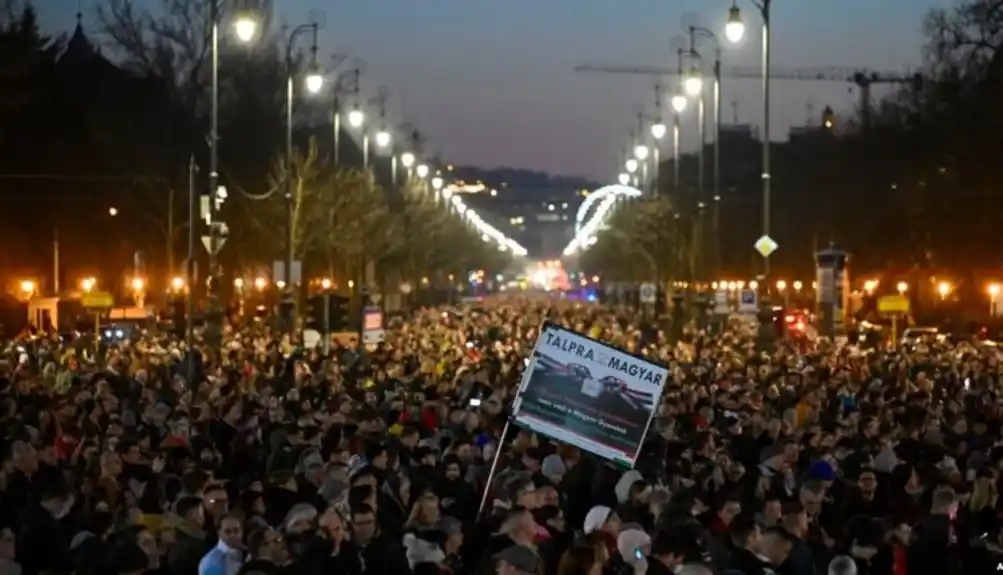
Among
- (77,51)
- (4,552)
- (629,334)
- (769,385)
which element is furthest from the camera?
(77,51)

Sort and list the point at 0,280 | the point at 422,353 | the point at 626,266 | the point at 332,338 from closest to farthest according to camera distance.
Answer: the point at 422,353 < the point at 332,338 < the point at 0,280 < the point at 626,266

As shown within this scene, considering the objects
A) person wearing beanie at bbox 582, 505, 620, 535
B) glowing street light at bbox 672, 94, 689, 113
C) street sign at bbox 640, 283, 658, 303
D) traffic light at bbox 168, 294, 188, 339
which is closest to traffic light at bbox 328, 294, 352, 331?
traffic light at bbox 168, 294, 188, 339

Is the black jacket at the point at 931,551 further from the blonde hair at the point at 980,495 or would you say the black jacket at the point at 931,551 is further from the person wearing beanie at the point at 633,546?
the blonde hair at the point at 980,495

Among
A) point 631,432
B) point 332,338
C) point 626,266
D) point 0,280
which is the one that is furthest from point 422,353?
point 626,266

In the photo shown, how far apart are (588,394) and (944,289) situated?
58.3 m

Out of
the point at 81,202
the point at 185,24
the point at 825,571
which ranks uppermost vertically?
the point at 185,24

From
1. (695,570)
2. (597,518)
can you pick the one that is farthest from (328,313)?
(695,570)

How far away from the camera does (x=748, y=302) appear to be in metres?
41.6

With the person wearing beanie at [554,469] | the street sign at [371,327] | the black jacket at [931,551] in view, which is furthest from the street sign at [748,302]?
the black jacket at [931,551]

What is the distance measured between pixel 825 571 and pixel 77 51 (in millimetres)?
71229

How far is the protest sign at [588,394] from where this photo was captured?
13688 millimetres

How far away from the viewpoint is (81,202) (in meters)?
71.7

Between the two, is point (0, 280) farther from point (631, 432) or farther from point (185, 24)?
point (631, 432)

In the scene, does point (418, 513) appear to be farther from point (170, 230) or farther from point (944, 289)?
point (944, 289)
